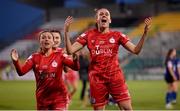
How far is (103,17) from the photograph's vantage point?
782 centimetres

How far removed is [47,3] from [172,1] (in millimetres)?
12587

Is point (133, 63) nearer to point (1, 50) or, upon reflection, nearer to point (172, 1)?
point (172, 1)

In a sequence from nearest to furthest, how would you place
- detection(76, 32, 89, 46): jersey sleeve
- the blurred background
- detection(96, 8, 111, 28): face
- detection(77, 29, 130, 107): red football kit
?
detection(96, 8, 111, 28): face → detection(77, 29, 130, 107): red football kit → detection(76, 32, 89, 46): jersey sleeve → the blurred background

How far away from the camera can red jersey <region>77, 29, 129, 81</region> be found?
791cm

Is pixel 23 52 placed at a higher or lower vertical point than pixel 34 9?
lower

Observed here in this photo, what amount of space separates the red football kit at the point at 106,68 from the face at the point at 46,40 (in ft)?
3.05

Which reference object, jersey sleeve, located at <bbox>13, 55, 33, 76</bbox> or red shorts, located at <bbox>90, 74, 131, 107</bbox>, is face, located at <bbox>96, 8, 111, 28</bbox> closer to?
red shorts, located at <bbox>90, 74, 131, 107</bbox>

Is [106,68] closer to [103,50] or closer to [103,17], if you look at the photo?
[103,50]

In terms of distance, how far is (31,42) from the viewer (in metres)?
43.6

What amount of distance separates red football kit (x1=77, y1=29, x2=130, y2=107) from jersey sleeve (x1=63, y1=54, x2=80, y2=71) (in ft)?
2.12

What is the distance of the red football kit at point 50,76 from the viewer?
7.35 metres

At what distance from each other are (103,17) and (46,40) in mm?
1105

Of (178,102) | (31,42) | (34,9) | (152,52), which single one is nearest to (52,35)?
(178,102)

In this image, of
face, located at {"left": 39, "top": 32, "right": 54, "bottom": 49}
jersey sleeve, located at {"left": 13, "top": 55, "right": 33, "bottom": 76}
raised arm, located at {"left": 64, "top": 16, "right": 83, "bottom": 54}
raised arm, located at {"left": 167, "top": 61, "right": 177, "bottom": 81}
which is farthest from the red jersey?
raised arm, located at {"left": 167, "top": 61, "right": 177, "bottom": 81}
